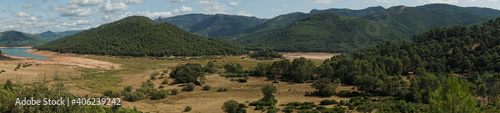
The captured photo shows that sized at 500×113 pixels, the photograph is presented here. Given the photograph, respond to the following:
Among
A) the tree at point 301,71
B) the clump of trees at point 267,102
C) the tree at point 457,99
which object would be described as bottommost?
the clump of trees at point 267,102

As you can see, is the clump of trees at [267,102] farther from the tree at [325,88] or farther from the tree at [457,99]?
the tree at [457,99]

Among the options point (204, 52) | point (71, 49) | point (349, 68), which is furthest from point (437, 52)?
point (71, 49)

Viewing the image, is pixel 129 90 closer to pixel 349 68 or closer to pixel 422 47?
pixel 349 68

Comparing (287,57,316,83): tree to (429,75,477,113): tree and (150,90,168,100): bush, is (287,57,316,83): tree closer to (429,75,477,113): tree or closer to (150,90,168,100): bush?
(150,90,168,100): bush

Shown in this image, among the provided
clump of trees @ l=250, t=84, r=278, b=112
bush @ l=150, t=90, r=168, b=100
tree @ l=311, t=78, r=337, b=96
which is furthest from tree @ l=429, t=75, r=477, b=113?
bush @ l=150, t=90, r=168, b=100

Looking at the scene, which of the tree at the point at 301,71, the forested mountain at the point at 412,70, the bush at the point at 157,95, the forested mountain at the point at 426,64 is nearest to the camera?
the forested mountain at the point at 412,70

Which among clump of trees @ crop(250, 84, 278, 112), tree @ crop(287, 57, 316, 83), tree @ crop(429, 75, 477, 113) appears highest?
tree @ crop(429, 75, 477, 113)

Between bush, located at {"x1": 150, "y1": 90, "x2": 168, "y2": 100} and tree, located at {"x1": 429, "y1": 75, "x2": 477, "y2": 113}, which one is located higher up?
tree, located at {"x1": 429, "y1": 75, "x2": 477, "y2": 113}

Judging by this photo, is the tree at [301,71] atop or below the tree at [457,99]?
below

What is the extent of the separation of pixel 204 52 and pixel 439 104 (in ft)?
609

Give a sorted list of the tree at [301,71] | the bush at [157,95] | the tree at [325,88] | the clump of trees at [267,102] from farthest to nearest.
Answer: the tree at [301,71]
the tree at [325,88]
the bush at [157,95]
the clump of trees at [267,102]

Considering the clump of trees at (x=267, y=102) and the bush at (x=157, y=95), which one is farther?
the bush at (x=157, y=95)

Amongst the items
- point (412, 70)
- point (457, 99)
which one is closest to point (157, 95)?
point (457, 99)

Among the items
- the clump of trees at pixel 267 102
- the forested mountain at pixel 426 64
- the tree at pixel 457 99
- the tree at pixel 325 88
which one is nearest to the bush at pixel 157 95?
the clump of trees at pixel 267 102
